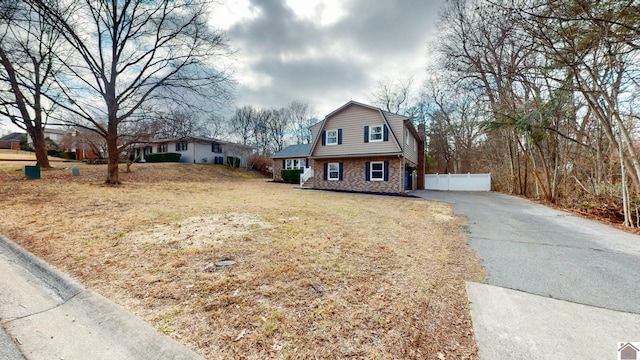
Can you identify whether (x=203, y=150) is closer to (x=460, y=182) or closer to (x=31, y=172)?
(x=31, y=172)

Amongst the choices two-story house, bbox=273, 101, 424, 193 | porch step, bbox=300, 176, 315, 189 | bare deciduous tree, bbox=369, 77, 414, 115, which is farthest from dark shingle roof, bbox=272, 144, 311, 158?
bare deciduous tree, bbox=369, 77, 414, 115

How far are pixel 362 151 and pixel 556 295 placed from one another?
12634 millimetres

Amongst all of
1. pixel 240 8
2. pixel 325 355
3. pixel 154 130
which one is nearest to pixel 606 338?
pixel 325 355

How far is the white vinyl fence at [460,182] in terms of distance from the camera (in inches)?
708

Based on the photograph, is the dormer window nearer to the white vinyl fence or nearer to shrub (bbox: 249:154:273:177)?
the white vinyl fence

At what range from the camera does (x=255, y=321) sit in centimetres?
218

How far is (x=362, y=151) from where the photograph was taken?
15.1 metres

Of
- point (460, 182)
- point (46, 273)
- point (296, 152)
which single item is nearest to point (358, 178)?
point (460, 182)

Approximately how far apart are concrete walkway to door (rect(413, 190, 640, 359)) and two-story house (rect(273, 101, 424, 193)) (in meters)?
9.16

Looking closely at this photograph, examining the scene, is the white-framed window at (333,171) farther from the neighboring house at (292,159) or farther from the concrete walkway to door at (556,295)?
the concrete walkway to door at (556,295)

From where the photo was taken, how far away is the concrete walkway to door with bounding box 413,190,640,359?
207 centimetres

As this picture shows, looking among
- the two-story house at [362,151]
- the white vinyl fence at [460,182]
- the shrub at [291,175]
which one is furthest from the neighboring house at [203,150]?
the white vinyl fence at [460,182]

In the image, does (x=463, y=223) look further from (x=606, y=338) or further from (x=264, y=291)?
(x=264, y=291)

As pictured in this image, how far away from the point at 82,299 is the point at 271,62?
48.2 ft
